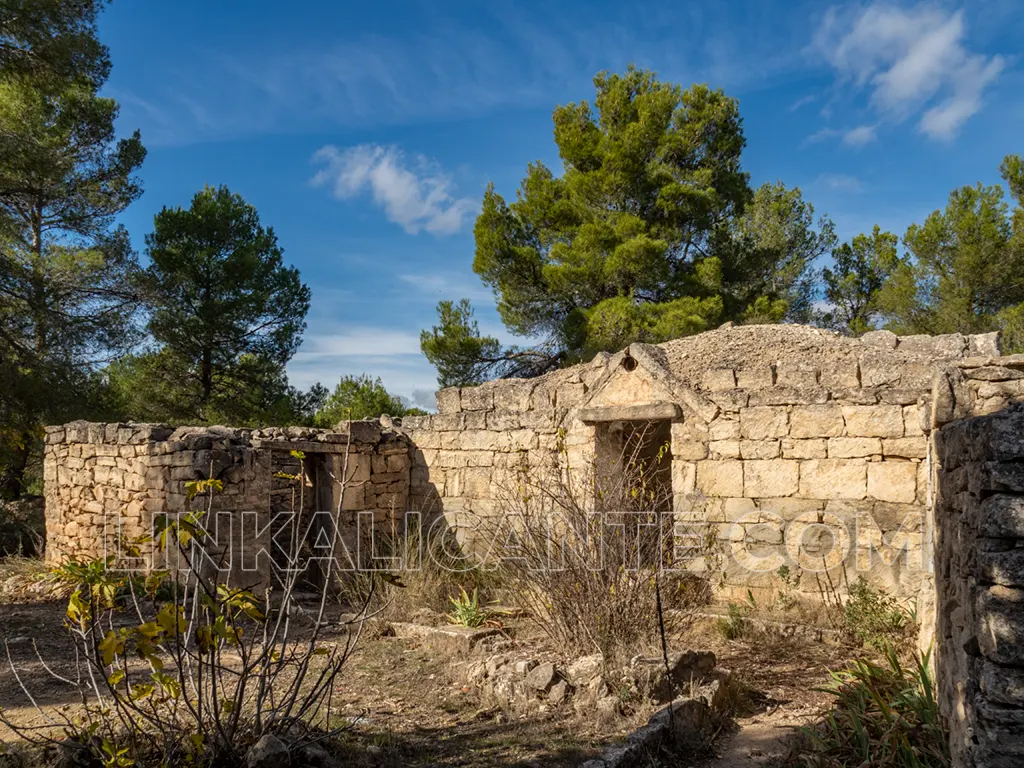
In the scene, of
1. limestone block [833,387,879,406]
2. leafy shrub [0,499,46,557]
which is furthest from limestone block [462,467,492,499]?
leafy shrub [0,499,46,557]

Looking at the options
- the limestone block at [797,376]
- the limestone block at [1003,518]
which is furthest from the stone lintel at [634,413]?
the limestone block at [1003,518]

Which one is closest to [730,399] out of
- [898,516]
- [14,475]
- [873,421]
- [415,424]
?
[873,421]

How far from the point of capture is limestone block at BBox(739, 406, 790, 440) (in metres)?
6.84

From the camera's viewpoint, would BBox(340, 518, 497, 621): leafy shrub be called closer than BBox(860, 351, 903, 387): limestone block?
No

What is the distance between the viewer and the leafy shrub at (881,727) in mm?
3609

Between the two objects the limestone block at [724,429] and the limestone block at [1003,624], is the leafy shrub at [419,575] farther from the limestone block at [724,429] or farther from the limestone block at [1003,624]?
the limestone block at [1003,624]

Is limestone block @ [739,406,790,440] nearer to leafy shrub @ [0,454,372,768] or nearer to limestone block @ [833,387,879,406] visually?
limestone block @ [833,387,879,406]

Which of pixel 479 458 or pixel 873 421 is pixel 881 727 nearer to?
pixel 873 421

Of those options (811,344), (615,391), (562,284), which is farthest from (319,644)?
(562,284)

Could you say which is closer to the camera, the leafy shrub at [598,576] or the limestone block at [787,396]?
the leafy shrub at [598,576]

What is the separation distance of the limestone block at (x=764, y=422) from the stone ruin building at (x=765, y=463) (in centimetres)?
2

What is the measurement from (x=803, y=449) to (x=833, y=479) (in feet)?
1.15

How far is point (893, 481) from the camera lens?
20.7 ft

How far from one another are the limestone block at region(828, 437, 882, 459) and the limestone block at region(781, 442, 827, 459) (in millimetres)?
75
